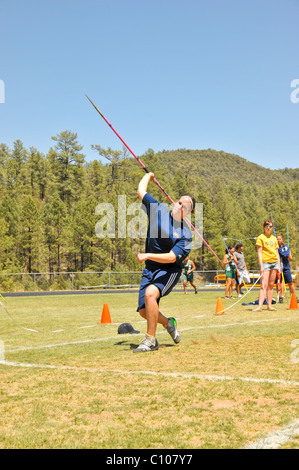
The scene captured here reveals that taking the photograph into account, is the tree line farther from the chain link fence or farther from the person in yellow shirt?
the person in yellow shirt

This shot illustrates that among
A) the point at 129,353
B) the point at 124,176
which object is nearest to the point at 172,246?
the point at 129,353

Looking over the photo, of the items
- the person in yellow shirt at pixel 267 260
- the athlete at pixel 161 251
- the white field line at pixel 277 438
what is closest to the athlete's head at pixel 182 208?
the athlete at pixel 161 251

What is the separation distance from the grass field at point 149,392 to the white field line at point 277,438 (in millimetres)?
28

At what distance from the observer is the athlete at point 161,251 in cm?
689

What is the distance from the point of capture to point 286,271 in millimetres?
16359

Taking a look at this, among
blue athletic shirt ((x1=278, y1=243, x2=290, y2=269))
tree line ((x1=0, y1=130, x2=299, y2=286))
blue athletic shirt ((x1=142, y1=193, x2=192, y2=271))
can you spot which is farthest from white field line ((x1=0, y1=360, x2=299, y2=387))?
tree line ((x1=0, y1=130, x2=299, y2=286))

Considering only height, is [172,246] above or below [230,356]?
above

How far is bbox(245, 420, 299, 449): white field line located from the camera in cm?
310

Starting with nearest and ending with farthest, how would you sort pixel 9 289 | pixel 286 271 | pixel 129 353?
pixel 129 353 < pixel 286 271 < pixel 9 289

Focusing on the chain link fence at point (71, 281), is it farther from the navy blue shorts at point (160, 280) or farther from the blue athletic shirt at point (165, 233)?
the blue athletic shirt at point (165, 233)

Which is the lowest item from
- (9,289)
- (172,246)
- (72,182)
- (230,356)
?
(9,289)

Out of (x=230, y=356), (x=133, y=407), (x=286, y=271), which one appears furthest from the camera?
(x=286, y=271)

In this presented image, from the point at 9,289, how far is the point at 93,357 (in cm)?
3754

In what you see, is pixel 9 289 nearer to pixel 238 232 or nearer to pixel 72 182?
pixel 72 182
